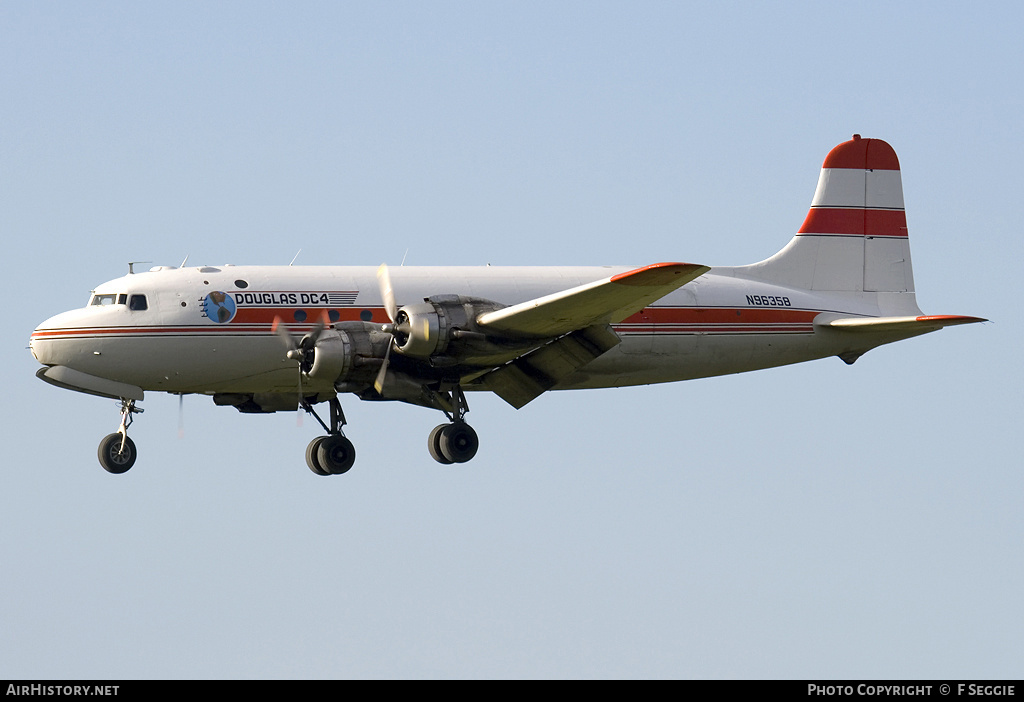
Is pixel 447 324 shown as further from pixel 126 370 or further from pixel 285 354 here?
pixel 126 370

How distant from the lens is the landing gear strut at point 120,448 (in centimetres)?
2905

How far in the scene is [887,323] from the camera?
3131 centimetres

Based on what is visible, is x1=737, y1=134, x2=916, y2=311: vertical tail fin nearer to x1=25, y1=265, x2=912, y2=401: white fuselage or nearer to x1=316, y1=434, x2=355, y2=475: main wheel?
x1=25, y1=265, x2=912, y2=401: white fuselage

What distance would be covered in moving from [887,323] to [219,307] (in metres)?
13.0

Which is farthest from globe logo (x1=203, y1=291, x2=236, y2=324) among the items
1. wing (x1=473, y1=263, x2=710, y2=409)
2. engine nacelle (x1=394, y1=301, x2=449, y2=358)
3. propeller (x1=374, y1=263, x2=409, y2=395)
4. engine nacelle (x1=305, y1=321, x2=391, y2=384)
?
wing (x1=473, y1=263, x2=710, y2=409)

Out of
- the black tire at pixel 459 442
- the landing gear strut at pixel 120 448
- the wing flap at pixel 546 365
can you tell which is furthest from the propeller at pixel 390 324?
the landing gear strut at pixel 120 448

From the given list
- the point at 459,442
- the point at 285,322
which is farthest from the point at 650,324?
the point at 285,322

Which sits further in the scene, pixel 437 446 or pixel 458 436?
pixel 437 446

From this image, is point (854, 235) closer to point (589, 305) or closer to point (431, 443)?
point (589, 305)

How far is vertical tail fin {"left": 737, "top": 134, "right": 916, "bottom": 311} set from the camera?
3303cm

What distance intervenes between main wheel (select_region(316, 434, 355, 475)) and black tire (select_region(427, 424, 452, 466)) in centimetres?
145
